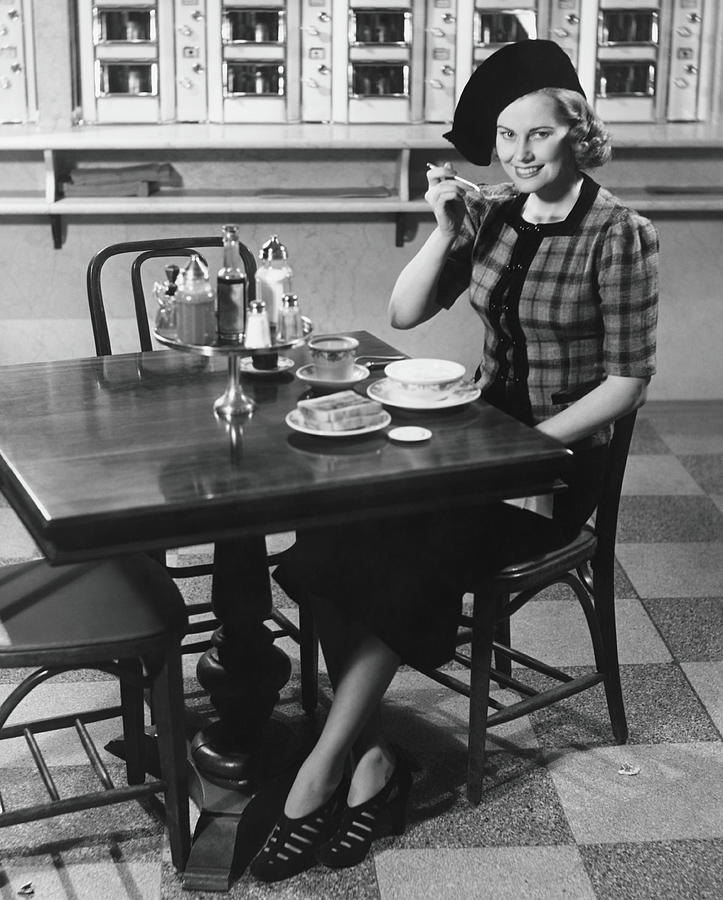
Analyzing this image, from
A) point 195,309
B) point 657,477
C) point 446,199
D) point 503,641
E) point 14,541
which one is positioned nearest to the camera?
point 195,309

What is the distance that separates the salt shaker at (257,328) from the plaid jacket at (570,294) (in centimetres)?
57

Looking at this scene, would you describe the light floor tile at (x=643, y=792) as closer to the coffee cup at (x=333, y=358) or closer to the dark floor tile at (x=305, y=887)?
the dark floor tile at (x=305, y=887)

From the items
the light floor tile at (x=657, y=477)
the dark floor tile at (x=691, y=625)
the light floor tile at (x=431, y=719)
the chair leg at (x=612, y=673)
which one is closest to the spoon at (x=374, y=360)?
the chair leg at (x=612, y=673)

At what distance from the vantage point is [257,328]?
1924mm

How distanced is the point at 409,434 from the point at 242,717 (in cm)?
67

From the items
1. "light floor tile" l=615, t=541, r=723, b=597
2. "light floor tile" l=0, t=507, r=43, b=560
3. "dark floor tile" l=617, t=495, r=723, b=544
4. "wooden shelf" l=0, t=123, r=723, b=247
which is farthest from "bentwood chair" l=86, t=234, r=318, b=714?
"wooden shelf" l=0, t=123, r=723, b=247

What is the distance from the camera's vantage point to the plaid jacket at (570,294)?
7.12 feet

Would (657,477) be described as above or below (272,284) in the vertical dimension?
below

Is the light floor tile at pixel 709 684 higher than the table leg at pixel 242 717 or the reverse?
the reverse

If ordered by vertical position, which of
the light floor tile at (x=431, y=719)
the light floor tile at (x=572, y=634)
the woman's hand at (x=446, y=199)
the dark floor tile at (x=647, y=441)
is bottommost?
the light floor tile at (x=431, y=719)

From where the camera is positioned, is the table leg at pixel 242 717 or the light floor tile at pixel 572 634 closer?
the table leg at pixel 242 717

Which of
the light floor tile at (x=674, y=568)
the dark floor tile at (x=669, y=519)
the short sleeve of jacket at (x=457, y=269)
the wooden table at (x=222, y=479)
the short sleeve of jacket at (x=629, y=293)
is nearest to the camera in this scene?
the wooden table at (x=222, y=479)

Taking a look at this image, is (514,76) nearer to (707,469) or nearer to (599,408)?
(599,408)

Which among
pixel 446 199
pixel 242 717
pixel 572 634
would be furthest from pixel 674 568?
pixel 242 717
